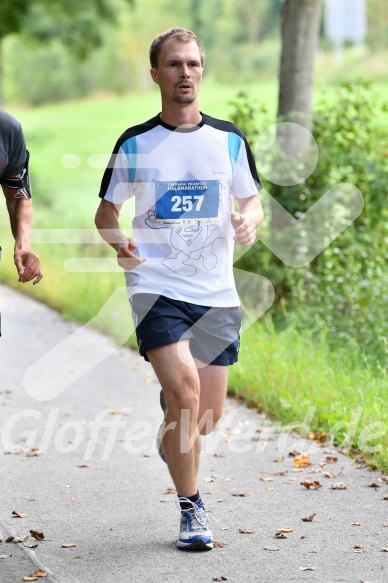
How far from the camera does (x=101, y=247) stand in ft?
49.8

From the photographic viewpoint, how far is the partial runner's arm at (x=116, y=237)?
5.04 meters

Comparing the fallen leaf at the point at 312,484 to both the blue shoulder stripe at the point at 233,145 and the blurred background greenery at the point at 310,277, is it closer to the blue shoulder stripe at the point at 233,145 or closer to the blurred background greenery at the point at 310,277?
the blurred background greenery at the point at 310,277

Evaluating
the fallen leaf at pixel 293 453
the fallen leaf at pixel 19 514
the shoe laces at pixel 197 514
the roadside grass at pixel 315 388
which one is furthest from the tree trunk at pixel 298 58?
the shoe laces at pixel 197 514

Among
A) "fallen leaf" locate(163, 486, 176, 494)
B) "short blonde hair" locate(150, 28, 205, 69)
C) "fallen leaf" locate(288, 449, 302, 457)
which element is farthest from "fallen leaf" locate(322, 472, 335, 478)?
"short blonde hair" locate(150, 28, 205, 69)

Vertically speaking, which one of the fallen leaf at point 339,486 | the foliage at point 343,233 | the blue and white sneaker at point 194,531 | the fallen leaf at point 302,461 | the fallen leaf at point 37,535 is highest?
the foliage at point 343,233

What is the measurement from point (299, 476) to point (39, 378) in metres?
3.36

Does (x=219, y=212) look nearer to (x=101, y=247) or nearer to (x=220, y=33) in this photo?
(x=101, y=247)

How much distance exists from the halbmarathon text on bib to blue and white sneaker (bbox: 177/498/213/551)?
1.22 meters

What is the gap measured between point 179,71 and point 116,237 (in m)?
0.77

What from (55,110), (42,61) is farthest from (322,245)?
(42,61)

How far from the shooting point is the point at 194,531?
515 centimetres

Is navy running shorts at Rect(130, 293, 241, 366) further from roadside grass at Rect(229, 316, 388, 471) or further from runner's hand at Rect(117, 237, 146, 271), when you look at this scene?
roadside grass at Rect(229, 316, 388, 471)

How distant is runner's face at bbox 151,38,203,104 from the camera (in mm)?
5176

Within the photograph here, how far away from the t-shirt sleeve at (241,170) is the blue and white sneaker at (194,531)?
4.57 ft
